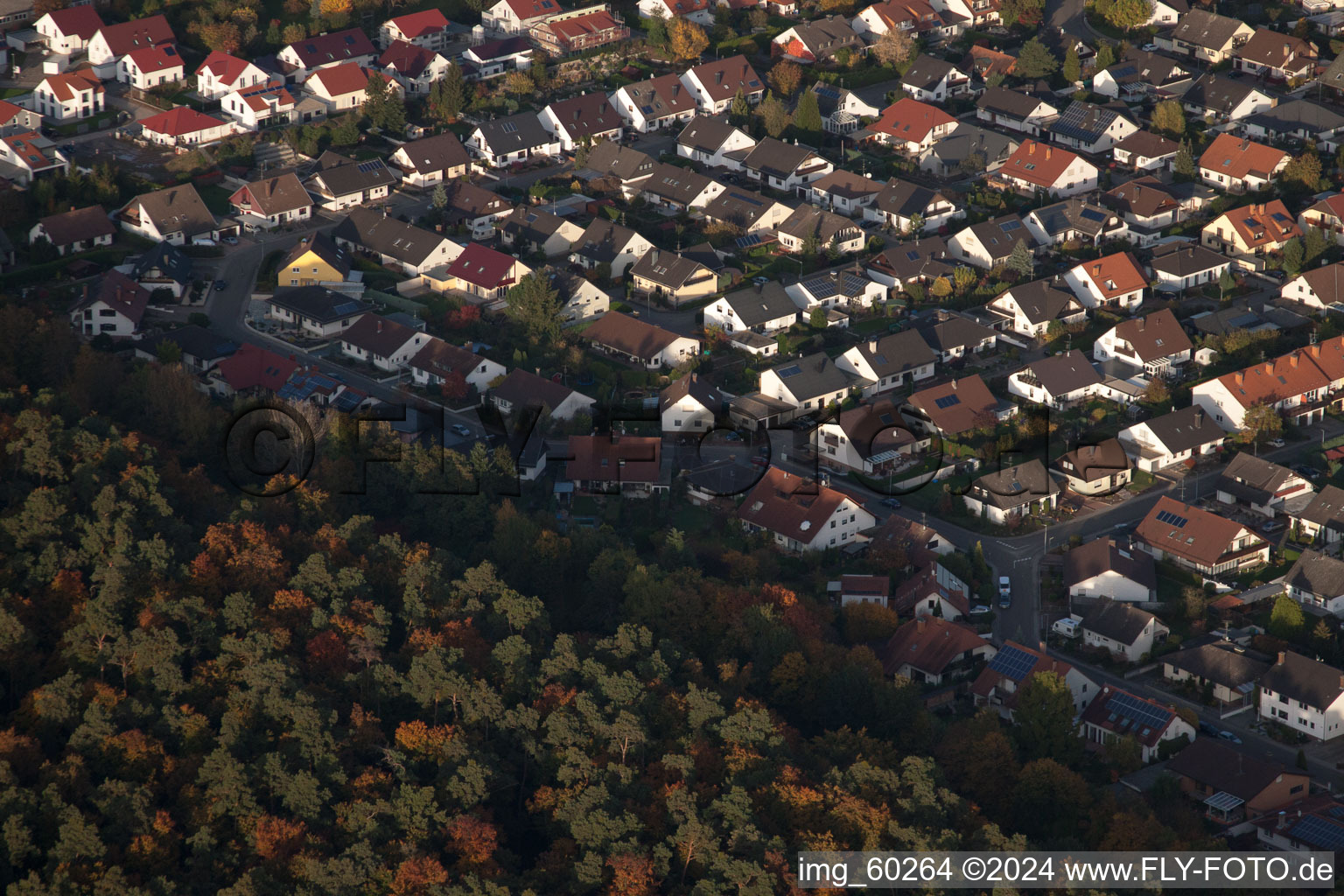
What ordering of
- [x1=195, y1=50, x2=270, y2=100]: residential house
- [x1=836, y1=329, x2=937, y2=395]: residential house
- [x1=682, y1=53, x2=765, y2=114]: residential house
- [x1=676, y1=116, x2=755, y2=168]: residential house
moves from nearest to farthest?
[x1=836, y1=329, x2=937, y2=395]: residential house, [x1=676, y1=116, x2=755, y2=168]: residential house, [x1=195, y1=50, x2=270, y2=100]: residential house, [x1=682, y1=53, x2=765, y2=114]: residential house

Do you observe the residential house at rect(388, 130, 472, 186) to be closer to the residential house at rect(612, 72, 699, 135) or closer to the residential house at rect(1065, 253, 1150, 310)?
the residential house at rect(612, 72, 699, 135)

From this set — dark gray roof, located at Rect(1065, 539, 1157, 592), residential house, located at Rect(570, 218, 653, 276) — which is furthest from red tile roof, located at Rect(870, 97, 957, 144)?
dark gray roof, located at Rect(1065, 539, 1157, 592)

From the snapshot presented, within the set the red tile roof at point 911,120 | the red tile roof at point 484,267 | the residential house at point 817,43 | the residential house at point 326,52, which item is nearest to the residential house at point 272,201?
the red tile roof at point 484,267

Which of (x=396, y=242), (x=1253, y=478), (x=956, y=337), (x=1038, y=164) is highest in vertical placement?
(x=1038, y=164)

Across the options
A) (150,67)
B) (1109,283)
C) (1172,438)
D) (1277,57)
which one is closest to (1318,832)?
(1172,438)

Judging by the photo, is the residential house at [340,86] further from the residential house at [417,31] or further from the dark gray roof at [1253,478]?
the dark gray roof at [1253,478]

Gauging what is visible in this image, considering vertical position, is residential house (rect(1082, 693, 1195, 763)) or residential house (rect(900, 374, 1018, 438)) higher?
residential house (rect(900, 374, 1018, 438))

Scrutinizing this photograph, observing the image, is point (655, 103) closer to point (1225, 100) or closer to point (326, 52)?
point (326, 52)
